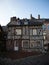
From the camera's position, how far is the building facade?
3941 cm

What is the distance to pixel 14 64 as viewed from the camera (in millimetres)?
25234

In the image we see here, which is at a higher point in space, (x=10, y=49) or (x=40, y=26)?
(x=40, y=26)

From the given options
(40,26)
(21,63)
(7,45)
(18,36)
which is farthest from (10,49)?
(21,63)

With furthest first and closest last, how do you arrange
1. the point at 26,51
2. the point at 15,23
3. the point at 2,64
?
the point at 15,23, the point at 26,51, the point at 2,64

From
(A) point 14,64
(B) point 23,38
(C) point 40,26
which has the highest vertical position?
(C) point 40,26

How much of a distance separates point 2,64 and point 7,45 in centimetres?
1519

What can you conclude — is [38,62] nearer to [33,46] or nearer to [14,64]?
[14,64]

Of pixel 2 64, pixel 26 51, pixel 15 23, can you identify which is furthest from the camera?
pixel 15 23

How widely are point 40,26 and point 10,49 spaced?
9.05 meters

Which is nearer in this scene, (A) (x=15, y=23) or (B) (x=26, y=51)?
(B) (x=26, y=51)

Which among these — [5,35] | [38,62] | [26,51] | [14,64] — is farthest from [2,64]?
[5,35]

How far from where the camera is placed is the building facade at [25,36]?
39.4 metres

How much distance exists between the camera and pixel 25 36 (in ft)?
131

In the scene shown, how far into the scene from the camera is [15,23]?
133 feet
